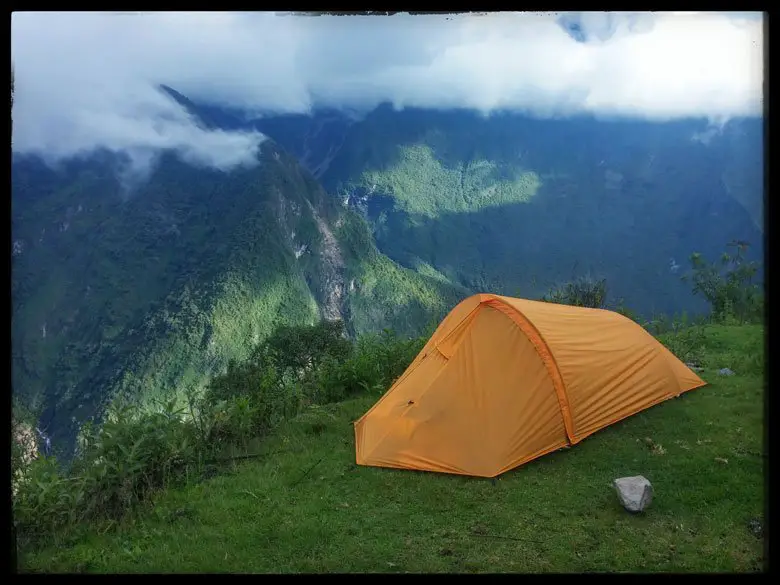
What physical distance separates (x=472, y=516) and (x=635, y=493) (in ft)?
4.38

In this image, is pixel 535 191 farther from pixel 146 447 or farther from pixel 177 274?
pixel 146 447

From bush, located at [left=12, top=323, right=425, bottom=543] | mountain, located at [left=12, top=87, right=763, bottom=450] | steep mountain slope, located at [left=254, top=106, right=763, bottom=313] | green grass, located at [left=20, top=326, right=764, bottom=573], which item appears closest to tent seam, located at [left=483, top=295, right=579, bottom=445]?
green grass, located at [left=20, top=326, right=764, bottom=573]

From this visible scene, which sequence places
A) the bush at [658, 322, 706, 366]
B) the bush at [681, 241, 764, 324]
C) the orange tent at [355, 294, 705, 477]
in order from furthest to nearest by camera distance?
the bush at [681, 241, 764, 324], the bush at [658, 322, 706, 366], the orange tent at [355, 294, 705, 477]

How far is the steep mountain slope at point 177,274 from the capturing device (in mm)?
77250

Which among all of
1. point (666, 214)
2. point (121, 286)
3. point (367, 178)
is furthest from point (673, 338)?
A: point (367, 178)

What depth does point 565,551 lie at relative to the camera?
3900mm

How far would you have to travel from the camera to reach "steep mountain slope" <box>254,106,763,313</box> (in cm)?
11181

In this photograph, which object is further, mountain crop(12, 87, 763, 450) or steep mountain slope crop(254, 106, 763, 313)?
steep mountain slope crop(254, 106, 763, 313)

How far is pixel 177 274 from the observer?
327 feet

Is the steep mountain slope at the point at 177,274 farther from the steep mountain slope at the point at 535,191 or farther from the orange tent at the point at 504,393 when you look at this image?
the orange tent at the point at 504,393

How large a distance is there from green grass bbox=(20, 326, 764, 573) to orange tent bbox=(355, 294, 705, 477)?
203 millimetres

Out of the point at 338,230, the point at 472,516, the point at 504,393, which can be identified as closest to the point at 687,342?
the point at 504,393

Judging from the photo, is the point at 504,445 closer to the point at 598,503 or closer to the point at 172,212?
the point at 598,503

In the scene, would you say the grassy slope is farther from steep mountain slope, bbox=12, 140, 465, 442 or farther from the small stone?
the small stone
